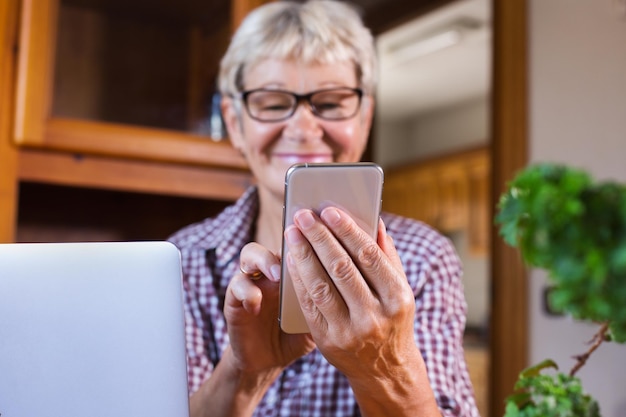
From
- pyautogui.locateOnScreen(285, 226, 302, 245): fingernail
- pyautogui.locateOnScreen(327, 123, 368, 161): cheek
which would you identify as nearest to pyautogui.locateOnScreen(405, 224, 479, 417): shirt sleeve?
pyautogui.locateOnScreen(327, 123, 368, 161): cheek

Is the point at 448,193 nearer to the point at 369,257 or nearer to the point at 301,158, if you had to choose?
the point at 301,158

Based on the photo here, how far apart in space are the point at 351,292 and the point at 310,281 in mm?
41

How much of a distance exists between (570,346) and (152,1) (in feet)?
4.40

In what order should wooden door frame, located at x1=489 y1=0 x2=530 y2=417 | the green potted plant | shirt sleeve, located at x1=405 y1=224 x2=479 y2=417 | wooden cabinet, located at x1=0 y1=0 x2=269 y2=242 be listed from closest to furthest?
the green potted plant
shirt sleeve, located at x1=405 y1=224 x2=479 y2=417
wooden cabinet, located at x1=0 y1=0 x2=269 y2=242
wooden door frame, located at x1=489 y1=0 x2=530 y2=417

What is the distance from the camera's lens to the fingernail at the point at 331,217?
2.18 feet

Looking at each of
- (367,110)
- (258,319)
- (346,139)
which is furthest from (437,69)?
(258,319)

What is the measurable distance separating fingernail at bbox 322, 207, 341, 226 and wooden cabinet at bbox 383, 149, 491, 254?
4.82 meters

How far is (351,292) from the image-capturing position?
0.69 m

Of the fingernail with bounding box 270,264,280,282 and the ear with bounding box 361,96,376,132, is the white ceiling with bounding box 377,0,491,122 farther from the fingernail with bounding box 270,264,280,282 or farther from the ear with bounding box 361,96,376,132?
the fingernail with bounding box 270,264,280,282

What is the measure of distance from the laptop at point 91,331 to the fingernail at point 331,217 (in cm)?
15

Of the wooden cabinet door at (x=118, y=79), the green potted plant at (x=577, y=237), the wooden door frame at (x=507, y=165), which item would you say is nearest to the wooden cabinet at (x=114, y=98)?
the wooden cabinet door at (x=118, y=79)

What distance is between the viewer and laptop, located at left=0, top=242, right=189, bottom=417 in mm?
611

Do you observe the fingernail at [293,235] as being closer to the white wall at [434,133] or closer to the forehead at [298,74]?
the forehead at [298,74]

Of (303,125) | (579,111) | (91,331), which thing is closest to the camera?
(91,331)
